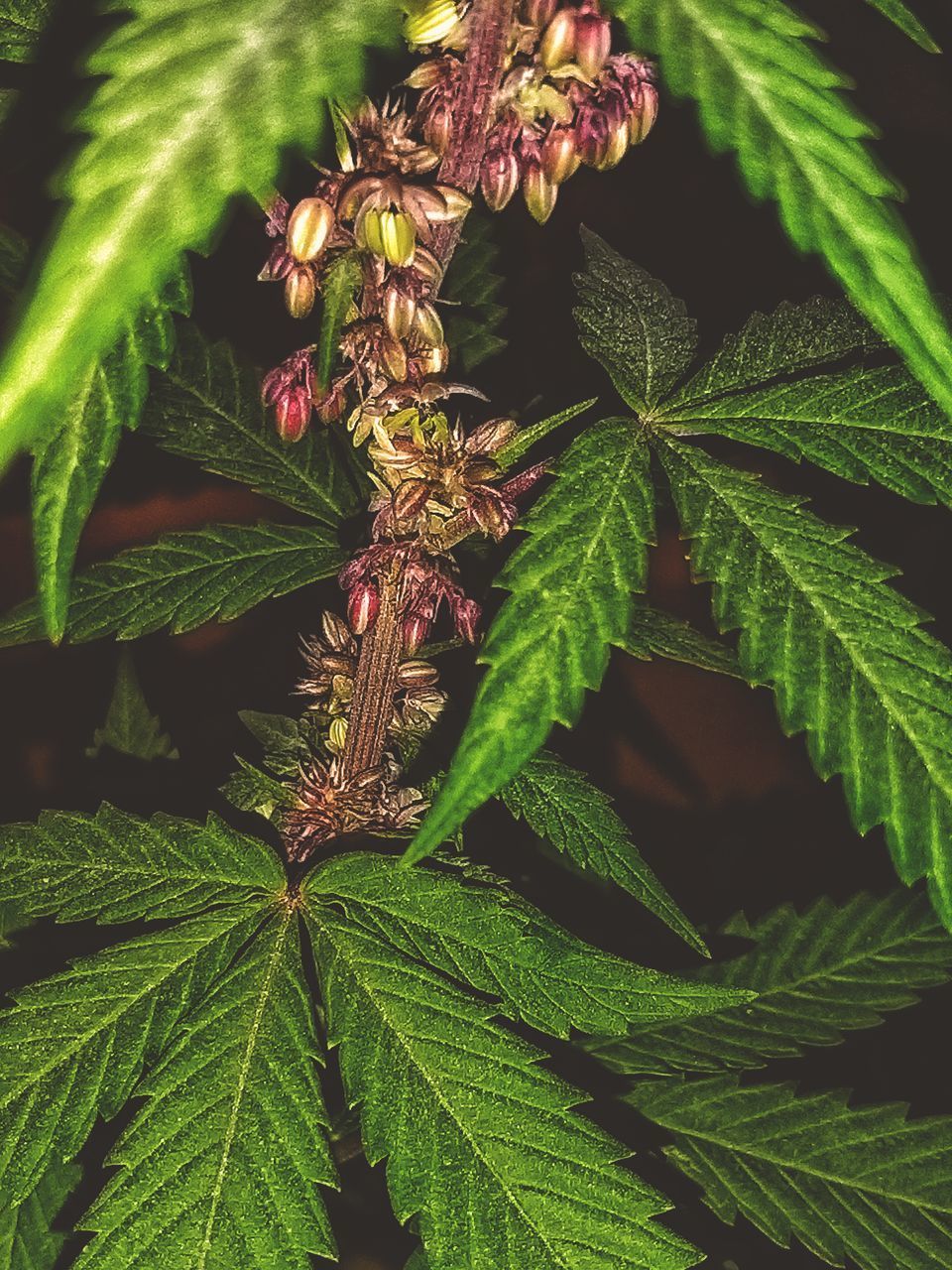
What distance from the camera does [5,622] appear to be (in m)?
0.58

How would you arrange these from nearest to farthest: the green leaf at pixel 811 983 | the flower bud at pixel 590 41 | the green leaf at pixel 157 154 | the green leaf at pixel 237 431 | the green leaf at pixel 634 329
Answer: the green leaf at pixel 157 154 < the flower bud at pixel 590 41 < the green leaf at pixel 634 329 < the green leaf at pixel 237 431 < the green leaf at pixel 811 983

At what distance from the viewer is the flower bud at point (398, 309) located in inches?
17.6

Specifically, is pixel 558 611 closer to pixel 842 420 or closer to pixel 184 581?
pixel 842 420

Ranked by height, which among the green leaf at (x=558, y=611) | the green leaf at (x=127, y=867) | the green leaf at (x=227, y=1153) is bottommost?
the green leaf at (x=227, y=1153)

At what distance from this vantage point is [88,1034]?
19.1 inches

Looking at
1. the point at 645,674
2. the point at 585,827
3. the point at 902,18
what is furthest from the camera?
the point at 645,674

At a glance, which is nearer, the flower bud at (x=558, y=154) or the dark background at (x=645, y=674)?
the flower bud at (x=558, y=154)

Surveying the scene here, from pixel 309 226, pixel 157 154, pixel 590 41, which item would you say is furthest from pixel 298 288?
pixel 157 154

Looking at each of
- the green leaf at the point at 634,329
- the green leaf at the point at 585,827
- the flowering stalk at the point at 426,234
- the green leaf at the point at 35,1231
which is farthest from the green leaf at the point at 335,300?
the green leaf at the point at 35,1231

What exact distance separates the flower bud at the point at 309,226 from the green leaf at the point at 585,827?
239 mm

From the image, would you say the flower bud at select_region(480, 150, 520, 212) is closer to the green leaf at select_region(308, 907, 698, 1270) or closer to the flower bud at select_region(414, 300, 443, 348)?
the flower bud at select_region(414, 300, 443, 348)

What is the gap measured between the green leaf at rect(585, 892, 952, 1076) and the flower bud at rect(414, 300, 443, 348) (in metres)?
0.48

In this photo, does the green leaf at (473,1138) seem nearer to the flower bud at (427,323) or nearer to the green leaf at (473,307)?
the flower bud at (427,323)

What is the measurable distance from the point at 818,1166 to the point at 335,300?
588mm
